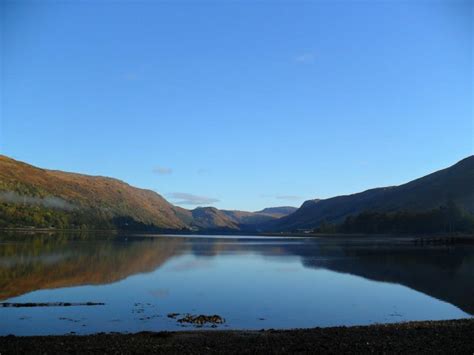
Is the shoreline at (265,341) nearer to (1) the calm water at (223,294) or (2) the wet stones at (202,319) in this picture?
(2) the wet stones at (202,319)

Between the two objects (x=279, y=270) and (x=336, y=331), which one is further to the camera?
(x=279, y=270)

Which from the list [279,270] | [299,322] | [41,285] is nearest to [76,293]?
[41,285]

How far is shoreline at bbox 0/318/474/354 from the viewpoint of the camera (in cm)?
1978

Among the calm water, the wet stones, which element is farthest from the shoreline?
the calm water

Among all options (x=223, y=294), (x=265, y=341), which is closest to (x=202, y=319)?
(x=265, y=341)

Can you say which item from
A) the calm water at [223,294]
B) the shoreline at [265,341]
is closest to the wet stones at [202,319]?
the calm water at [223,294]

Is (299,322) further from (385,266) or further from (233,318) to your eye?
(385,266)

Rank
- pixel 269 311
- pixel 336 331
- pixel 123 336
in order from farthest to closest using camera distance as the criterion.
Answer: pixel 269 311, pixel 336 331, pixel 123 336

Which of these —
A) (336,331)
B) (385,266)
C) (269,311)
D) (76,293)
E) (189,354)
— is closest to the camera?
(189,354)

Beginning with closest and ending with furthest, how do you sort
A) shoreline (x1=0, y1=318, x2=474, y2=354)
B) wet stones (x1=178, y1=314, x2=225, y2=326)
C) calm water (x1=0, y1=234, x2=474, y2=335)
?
1. shoreline (x1=0, y1=318, x2=474, y2=354)
2. wet stones (x1=178, y1=314, x2=225, y2=326)
3. calm water (x1=0, y1=234, x2=474, y2=335)

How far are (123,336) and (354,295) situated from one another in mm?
24670

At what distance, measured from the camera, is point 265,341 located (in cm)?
2184

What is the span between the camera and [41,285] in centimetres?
4275

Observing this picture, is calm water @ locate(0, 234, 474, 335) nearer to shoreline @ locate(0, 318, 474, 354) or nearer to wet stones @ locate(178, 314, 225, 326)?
wet stones @ locate(178, 314, 225, 326)
